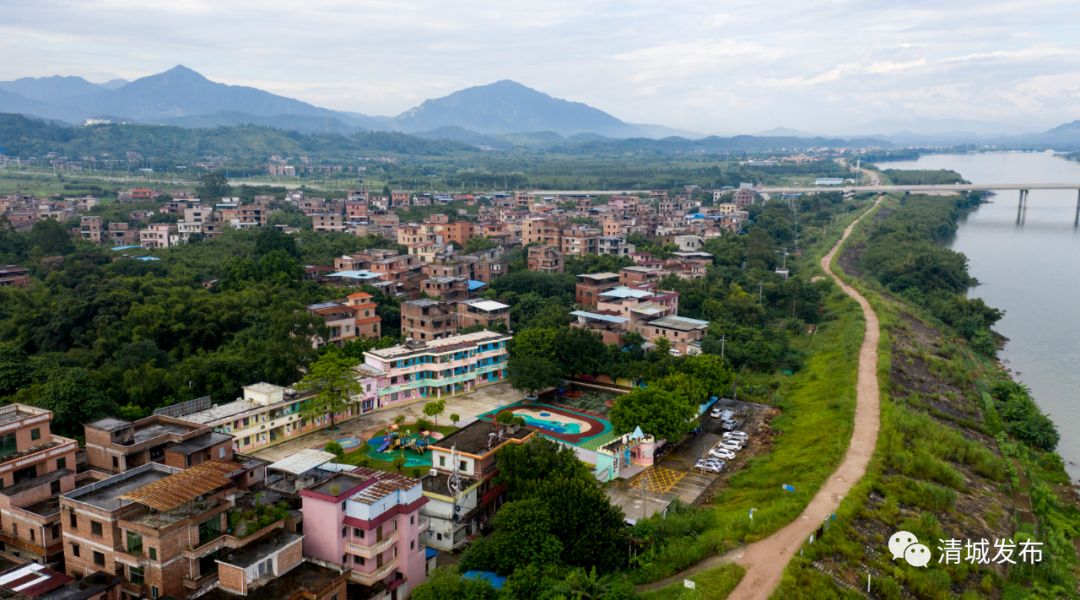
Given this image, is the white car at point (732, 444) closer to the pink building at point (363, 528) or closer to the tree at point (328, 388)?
the tree at point (328, 388)

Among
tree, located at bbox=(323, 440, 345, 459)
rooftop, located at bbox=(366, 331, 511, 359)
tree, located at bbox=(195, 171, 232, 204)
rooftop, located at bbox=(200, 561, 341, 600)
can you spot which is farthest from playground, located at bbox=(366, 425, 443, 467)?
tree, located at bbox=(195, 171, 232, 204)

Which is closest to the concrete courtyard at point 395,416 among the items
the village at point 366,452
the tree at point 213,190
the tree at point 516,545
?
the village at point 366,452

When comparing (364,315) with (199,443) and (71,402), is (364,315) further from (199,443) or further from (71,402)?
(199,443)

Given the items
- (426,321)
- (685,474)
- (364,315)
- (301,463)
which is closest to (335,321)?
(364,315)

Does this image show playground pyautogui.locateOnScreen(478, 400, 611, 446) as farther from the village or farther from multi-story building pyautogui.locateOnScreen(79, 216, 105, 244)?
multi-story building pyautogui.locateOnScreen(79, 216, 105, 244)

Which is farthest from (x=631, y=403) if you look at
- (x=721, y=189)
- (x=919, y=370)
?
(x=721, y=189)

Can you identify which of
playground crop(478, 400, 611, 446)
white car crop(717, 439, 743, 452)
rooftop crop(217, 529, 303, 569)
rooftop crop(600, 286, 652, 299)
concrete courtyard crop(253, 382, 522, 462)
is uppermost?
rooftop crop(600, 286, 652, 299)
